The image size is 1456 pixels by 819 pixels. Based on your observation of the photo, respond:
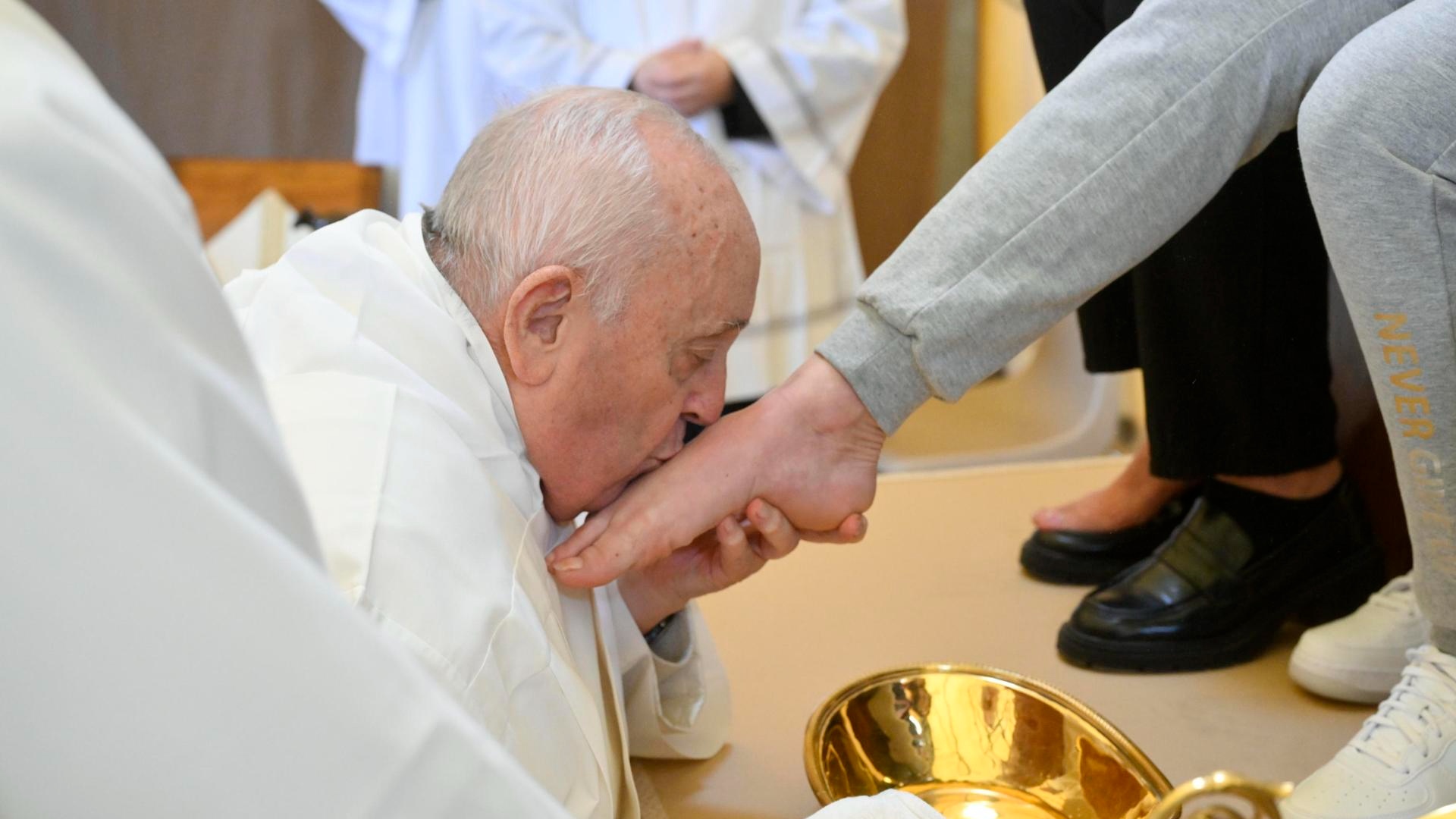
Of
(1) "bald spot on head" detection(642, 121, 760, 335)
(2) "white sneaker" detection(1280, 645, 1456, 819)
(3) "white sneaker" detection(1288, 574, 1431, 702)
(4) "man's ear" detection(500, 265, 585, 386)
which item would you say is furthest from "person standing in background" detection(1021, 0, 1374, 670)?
(4) "man's ear" detection(500, 265, 585, 386)

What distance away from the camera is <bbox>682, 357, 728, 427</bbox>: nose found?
1059 mm

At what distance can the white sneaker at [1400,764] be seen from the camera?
3.50ft

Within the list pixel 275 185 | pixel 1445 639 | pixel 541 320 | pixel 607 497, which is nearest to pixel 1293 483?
→ pixel 1445 639

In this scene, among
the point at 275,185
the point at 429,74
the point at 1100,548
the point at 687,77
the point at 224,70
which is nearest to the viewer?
the point at 1100,548

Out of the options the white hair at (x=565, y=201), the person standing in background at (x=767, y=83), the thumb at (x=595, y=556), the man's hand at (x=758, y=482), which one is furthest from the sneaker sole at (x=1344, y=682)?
the person standing in background at (x=767, y=83)

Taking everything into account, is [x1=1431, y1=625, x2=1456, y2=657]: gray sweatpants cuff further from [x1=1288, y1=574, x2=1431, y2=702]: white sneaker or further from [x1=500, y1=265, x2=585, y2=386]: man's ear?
[x1=500, y1=265, x2=585, y2=386]: man's ear

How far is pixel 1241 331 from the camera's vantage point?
1.51 m

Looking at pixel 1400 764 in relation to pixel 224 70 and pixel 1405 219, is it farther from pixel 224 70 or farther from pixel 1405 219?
pixel 224 70

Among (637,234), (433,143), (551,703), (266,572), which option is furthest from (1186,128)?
(433,143)

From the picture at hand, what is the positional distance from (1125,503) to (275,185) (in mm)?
2414

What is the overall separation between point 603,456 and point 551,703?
9.6 inches

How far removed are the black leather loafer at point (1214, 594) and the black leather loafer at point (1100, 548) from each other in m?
0.18

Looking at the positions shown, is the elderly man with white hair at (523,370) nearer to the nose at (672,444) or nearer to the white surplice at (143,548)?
the nose at (672,444)

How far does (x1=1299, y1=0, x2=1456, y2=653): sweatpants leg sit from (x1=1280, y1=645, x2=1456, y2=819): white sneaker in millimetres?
74
